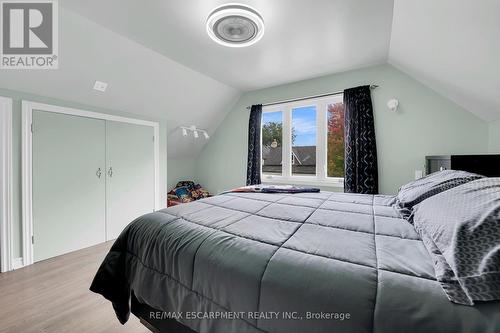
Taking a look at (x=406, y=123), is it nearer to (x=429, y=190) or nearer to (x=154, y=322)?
(x=429, y=190)

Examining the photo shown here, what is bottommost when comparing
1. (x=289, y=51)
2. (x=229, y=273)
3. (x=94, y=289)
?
(x=94, y=289)

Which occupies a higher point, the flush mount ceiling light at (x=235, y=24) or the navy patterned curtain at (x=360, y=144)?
the flush mount ceiling light at (x=235, y=24)

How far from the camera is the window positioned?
132 inches

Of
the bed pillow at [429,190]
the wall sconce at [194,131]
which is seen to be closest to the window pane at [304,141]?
the wall sconce at [194,131]

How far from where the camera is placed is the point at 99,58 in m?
2.32

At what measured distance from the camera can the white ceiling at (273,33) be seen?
5.91ft

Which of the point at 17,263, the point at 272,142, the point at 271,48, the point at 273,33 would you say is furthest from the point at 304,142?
the point at 17,263

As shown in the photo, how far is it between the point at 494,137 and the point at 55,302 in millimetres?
4362

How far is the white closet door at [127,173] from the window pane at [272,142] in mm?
1939

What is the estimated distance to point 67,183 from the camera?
8.40 ft

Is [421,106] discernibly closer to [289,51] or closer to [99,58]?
[289,51]

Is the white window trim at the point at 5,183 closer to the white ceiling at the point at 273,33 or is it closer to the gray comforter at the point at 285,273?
the white ceiling at the point at 273,33

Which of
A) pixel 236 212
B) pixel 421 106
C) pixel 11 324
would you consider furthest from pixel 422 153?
pixel 11 324

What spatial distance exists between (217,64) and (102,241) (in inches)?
111
